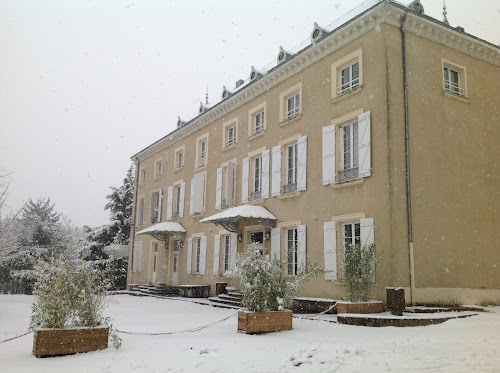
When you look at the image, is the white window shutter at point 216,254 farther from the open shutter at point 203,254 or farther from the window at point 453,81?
the window at point 453,81

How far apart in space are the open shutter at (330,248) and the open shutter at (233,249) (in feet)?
16.3

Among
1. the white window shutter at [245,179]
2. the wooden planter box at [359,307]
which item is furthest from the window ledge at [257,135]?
the wooden planter box at [359,307]

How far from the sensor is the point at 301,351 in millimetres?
6488

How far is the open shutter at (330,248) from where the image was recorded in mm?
12203

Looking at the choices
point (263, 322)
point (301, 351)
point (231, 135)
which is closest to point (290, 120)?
point (231, 135)

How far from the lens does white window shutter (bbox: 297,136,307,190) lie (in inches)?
547

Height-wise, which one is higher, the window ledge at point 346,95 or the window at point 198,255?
the window ledge at point 346,95

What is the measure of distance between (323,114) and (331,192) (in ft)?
7.95

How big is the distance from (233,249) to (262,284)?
8.29 meters

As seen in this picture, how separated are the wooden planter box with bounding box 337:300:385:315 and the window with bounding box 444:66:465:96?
6.72 m

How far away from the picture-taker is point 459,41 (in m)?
13.1

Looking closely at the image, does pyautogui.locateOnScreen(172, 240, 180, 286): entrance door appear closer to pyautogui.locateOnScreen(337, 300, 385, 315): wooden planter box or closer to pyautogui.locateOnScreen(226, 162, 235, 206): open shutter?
pyautogui.locateOnScreen(226, 162, 235, 206): open shutter

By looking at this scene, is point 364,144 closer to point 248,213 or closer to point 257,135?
point 248,213

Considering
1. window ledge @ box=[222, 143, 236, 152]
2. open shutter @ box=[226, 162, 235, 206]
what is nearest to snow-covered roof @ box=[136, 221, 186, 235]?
open shutter @ box=[226, 162, 235, 206]
